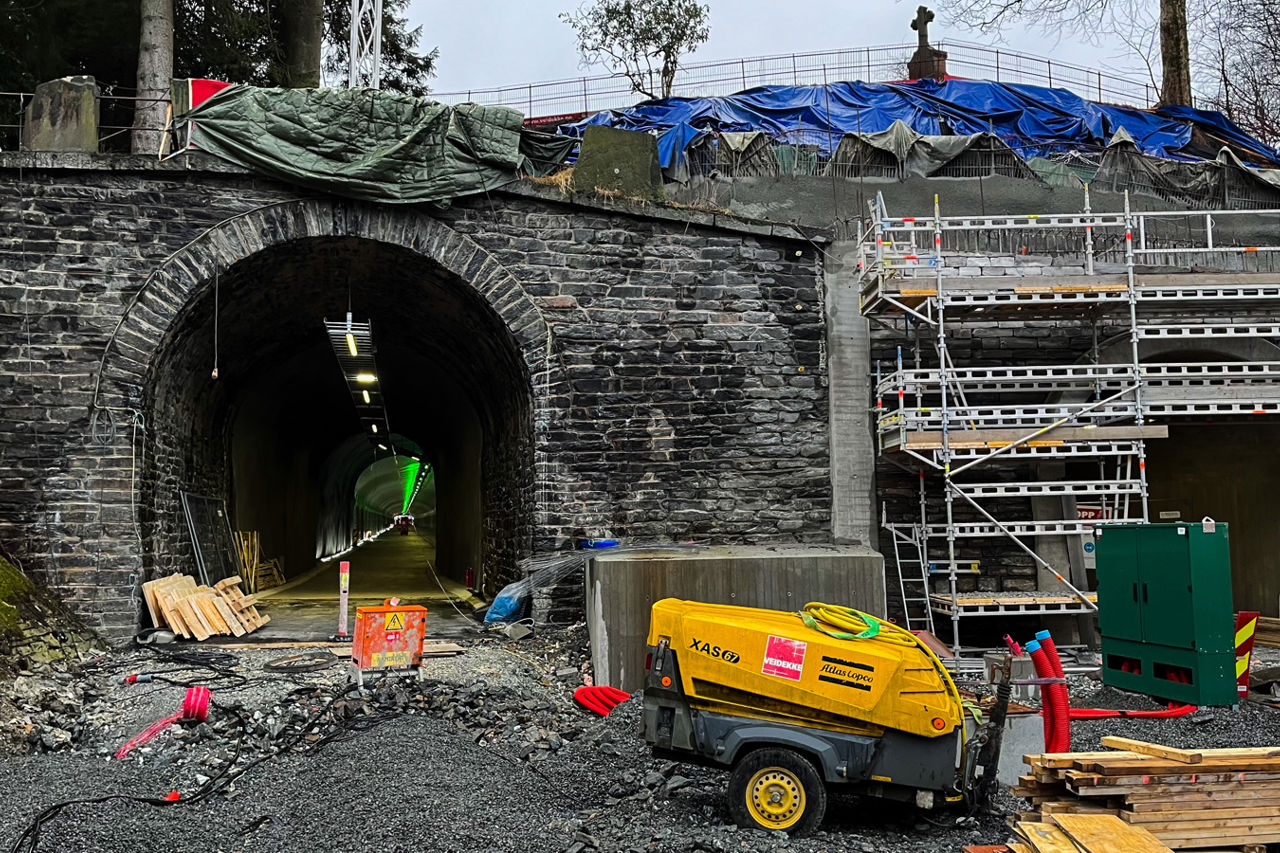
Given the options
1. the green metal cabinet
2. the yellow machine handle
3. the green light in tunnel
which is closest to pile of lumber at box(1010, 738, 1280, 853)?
the yellow machine handle

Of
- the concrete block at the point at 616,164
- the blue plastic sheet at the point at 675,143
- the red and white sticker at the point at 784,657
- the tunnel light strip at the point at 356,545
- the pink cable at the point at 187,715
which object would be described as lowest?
the pink cable at the point at 187,715

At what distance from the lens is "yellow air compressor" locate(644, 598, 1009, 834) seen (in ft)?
19.0

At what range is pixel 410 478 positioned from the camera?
128 ft

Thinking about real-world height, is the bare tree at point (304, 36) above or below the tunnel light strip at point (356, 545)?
above

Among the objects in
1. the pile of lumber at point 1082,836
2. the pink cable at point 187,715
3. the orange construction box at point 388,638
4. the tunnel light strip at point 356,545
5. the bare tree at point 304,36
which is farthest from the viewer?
the tunnel light strip at point 356,545

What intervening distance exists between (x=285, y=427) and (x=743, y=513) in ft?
38.1

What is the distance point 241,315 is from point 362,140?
112 inches

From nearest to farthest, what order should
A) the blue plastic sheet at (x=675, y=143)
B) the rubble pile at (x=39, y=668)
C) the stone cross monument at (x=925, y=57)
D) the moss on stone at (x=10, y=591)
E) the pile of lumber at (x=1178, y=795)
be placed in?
the pile of lumber at (x=1178, y=795) < the rubble pile at (x=39, y=668) < the moss on stone at (x=10, y=591) < the blue plastic sheet at (x=675, y=143) < the stone cross monument at (x=925, y=57)

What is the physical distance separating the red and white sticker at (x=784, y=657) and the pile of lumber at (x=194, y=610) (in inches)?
293

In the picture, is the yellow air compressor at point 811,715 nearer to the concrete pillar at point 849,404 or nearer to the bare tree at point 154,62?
the concrete pillar at point 849,404

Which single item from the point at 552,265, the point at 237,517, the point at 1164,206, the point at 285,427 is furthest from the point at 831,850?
the point at 285,427

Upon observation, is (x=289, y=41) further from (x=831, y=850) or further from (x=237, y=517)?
(x=831, y=850)

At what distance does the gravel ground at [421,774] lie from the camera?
587cm

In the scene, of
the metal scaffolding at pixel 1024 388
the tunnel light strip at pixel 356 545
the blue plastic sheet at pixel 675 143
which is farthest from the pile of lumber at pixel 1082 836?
the tunnel light strip at pixel 356 545
